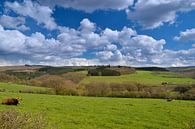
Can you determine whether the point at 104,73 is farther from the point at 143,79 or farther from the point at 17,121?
the point at 17,121

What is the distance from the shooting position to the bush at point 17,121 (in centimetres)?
1020

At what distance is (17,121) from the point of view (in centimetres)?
1049

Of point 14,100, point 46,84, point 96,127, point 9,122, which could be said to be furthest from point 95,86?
point 9,122

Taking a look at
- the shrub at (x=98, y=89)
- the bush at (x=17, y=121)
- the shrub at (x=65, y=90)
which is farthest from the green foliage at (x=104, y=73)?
the bush at (x=17, y=121)

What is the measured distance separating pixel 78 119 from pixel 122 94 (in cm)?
4081

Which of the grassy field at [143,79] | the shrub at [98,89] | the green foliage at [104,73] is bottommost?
the shrub at [98,89]

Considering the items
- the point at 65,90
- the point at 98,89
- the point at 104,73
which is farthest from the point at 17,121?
the point at 104,73

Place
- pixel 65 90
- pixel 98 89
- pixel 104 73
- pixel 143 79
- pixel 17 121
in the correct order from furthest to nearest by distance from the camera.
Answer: pixel 104 73
pixel 143 79
pixel 98 89
pixel 65 90
pixel 17 121

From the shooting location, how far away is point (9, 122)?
33.5ft

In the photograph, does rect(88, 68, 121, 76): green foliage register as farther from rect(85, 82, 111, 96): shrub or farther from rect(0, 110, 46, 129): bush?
rect(0, 110, 46, 129): bush

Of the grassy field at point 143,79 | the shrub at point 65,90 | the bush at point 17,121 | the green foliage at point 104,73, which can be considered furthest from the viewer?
the green foliage at point 104,73

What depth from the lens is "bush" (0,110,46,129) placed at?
33.5 ft

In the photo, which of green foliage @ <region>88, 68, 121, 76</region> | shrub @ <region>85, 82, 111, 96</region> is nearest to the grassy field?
green foliage @ <region>88, 68, 121, 76</region>

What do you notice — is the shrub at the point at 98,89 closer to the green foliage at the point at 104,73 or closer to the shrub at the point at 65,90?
the shrub at the point at 65,90
